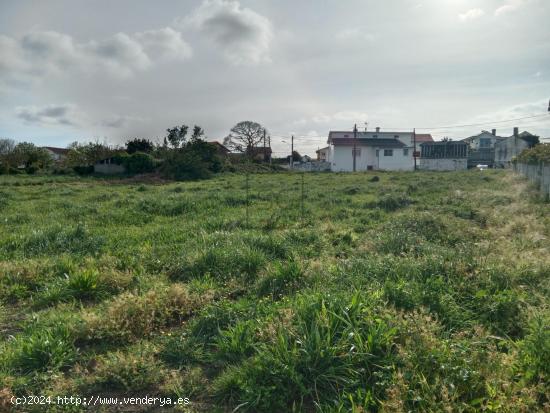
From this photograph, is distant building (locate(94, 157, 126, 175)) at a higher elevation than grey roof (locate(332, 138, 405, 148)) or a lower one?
lower

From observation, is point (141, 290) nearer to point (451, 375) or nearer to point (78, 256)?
point (78, 256)

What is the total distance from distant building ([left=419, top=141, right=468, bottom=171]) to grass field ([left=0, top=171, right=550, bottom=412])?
48.4m

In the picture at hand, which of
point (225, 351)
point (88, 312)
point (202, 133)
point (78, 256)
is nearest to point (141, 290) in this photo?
point (88, 312)

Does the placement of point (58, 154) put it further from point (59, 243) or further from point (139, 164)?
point (59, 243)

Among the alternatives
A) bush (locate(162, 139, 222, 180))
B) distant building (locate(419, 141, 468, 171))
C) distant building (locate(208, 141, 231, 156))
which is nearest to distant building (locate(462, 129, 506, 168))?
distant building (locate(419, 141, 468, 171))

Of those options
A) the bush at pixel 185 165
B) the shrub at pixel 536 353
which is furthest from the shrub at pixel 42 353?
the bush at pixel 185 165

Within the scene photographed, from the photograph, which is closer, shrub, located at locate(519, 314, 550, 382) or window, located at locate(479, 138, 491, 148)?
shrub, located at locate(519, 314, 550, 382)

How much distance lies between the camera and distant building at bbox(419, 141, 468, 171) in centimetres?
5084

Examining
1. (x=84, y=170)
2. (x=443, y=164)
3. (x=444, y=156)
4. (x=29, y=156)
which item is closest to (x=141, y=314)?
(x=84, y=170)

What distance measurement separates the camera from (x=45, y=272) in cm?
532

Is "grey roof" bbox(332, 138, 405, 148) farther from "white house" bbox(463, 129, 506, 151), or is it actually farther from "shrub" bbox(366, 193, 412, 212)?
"shrub" bbox(366, 193, 412, 212)

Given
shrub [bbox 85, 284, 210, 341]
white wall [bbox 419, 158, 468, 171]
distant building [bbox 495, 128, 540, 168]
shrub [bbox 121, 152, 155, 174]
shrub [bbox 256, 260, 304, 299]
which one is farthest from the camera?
distant building [bbox 495, 128, 540, 168]

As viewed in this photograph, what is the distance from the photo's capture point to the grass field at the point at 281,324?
2.58 metres

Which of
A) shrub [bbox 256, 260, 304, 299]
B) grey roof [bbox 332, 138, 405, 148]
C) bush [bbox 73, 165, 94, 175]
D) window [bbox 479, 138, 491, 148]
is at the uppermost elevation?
window [bbox 479, 138, 491, 148]
